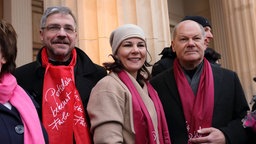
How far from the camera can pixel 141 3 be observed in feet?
13.7

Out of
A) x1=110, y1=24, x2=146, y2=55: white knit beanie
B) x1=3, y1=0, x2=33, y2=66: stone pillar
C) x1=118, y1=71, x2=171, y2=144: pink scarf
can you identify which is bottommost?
x1=118, y1=71, x2=171, y2=144: pink scarf

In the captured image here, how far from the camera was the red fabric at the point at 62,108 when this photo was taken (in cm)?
244

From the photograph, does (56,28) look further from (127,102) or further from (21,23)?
(21,23)

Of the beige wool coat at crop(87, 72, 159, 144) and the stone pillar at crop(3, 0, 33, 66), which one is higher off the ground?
the stone pillar at crop(3, 0, 33, 66)

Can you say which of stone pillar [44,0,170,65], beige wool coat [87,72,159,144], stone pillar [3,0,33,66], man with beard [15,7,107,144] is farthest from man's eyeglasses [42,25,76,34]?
stone pillar [3,0,33,66]

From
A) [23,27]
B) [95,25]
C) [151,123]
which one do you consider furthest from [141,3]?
[23,27]

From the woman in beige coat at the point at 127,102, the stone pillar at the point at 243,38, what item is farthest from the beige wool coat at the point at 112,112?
the stone pillar at the point at 243,38

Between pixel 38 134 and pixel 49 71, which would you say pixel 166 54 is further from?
pixel 38 134

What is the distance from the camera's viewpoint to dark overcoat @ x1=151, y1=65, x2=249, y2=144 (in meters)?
2.66

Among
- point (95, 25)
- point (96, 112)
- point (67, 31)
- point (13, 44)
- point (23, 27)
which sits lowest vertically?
point (96, 112)

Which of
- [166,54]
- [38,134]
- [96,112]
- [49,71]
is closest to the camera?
[38,134]

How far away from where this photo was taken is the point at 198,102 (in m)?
2.67

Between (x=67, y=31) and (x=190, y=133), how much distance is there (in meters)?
1.17

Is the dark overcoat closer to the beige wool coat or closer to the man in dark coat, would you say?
the man in dark coat
